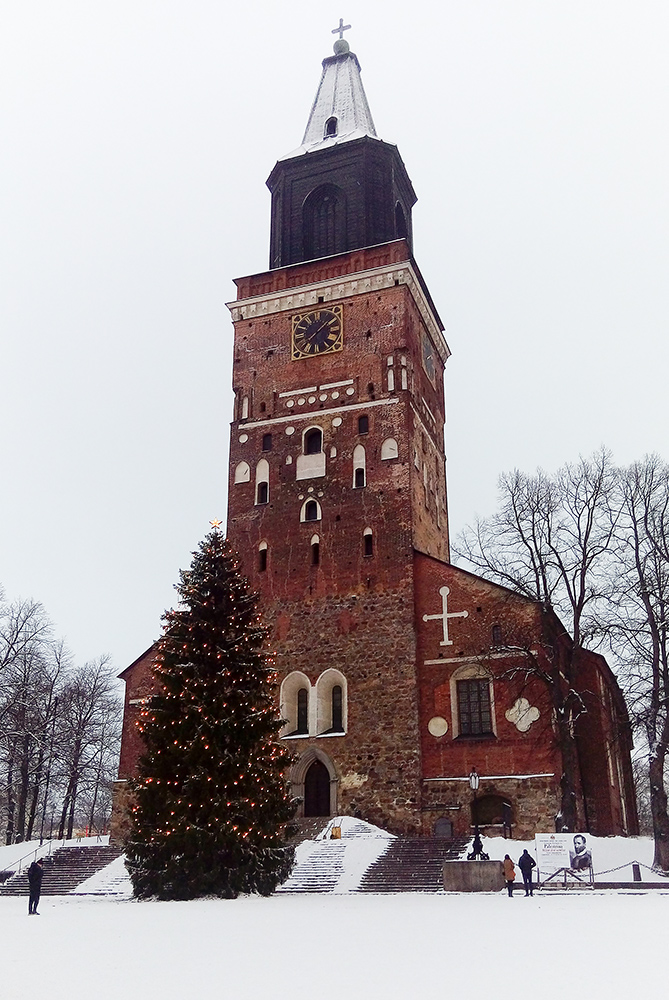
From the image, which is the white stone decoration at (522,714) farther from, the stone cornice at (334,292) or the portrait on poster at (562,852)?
the stone cornice at (334,292)

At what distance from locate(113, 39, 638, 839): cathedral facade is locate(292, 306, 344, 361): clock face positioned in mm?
68

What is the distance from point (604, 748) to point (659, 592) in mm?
7117

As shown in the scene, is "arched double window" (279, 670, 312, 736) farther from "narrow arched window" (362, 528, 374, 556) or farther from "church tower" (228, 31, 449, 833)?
"narrow arched window" (362, 528, 374, 556)

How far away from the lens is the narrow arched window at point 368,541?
Result: 119ft

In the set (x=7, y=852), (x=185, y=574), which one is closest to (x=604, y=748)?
(x=185, y=574)

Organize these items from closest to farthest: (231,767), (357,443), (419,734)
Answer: (231,767), (419,734), (357,443)

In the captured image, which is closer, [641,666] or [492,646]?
[641,666]

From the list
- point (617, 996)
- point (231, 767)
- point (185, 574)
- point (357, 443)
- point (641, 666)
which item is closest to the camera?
point (617, 996)

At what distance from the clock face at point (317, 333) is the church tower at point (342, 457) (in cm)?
6

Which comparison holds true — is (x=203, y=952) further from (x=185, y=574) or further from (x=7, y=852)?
(x=7, y=852)

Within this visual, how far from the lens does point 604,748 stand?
1318 inches

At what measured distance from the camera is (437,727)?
32938mm

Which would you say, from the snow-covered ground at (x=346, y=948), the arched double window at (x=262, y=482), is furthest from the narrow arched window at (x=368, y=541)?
the snow-covered ground at (x=346, y=948)

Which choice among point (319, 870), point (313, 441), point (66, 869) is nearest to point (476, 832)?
point (319, 870)
